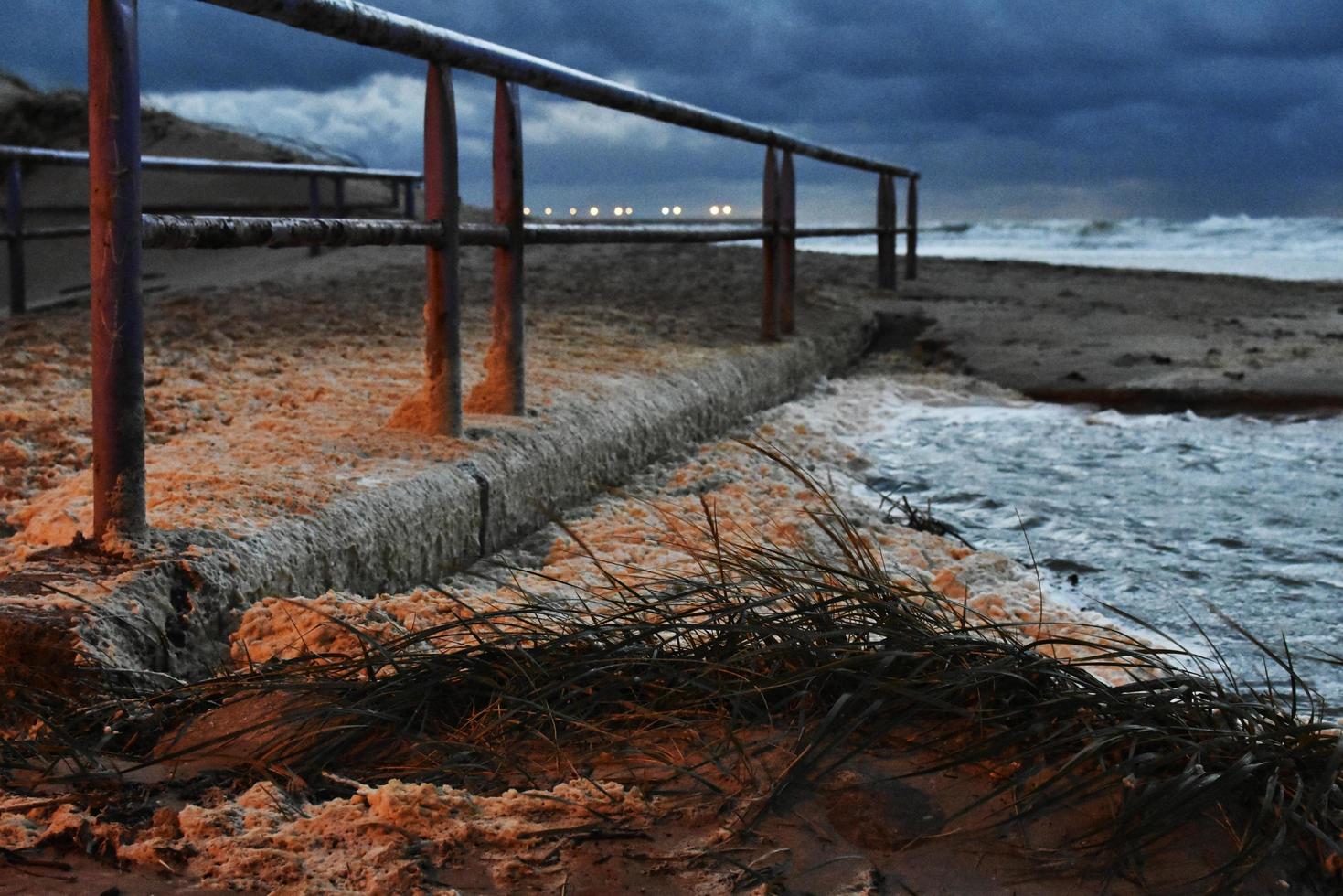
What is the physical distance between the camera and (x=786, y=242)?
477cm

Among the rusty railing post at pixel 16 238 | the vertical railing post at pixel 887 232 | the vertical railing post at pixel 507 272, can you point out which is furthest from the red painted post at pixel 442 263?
the vertical railing post at pixel 887 232

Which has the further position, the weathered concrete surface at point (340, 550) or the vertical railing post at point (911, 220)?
the vertical railing post at point (911, 220)

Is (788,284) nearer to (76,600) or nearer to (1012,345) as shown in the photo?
(1012,345)

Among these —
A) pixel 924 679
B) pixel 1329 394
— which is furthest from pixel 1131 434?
pixel 924 679

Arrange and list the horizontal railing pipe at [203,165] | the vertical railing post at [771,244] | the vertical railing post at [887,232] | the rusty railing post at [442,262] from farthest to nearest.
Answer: the vertical railing post at [887,232], the horizontal railing pipe at [203,165], the vertical railing post at [771,244], the rusty railing post at [442,262]

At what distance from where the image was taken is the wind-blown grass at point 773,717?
1191 mm

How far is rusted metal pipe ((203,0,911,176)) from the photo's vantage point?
1996mm

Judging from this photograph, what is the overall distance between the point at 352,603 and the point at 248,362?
1984 millimetres

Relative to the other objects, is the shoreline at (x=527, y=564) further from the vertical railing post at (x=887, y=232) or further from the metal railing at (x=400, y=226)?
the vertical railing post at (x=887, y=232)

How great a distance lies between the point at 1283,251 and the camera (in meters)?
26.0

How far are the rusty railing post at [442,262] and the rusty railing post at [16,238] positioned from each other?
15.9 feet

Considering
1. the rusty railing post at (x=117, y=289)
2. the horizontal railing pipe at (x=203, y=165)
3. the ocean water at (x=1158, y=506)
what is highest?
the horizontal railing pipe at (x=203, y=165)

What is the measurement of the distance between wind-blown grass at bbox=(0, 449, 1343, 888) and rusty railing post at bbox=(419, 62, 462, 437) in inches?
40.0

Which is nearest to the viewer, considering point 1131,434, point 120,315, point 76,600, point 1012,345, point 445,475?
point 76,600
